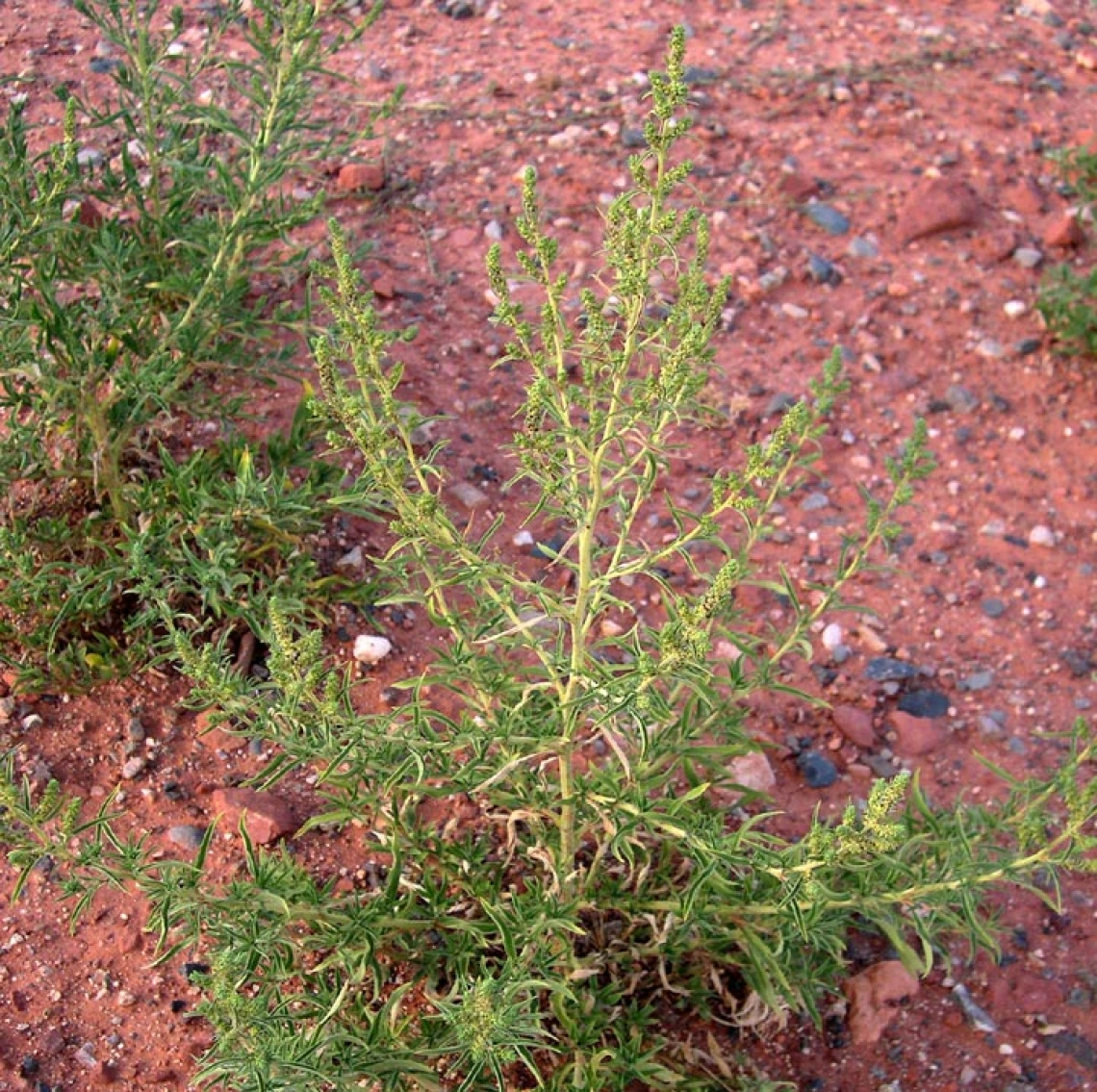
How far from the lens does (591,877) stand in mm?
2730

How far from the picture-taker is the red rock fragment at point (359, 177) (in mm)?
4750

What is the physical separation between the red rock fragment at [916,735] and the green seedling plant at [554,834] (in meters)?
0.42

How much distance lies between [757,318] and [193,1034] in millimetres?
2887

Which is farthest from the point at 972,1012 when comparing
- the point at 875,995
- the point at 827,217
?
the point at 827,217

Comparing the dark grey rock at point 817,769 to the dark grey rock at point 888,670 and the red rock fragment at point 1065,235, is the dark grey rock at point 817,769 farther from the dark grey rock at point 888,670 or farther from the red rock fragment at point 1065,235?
the red rock fragment at point 1065,235

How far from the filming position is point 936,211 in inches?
194

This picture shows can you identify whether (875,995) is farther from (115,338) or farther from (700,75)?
(700,75)

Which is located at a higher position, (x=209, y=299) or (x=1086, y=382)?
(x=209, y=299)

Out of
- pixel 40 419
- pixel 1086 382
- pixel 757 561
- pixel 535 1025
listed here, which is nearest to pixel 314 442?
pixel 40 419

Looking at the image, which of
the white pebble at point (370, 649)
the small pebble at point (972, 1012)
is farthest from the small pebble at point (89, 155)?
the small pebble at point (972, 1012)

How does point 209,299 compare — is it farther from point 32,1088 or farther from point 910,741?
point 910,741

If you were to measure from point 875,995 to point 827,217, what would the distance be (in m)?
2.86

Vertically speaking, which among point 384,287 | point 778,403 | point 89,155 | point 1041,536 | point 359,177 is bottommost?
point 1041,536

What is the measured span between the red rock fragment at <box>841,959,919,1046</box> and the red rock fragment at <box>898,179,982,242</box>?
109 inches
